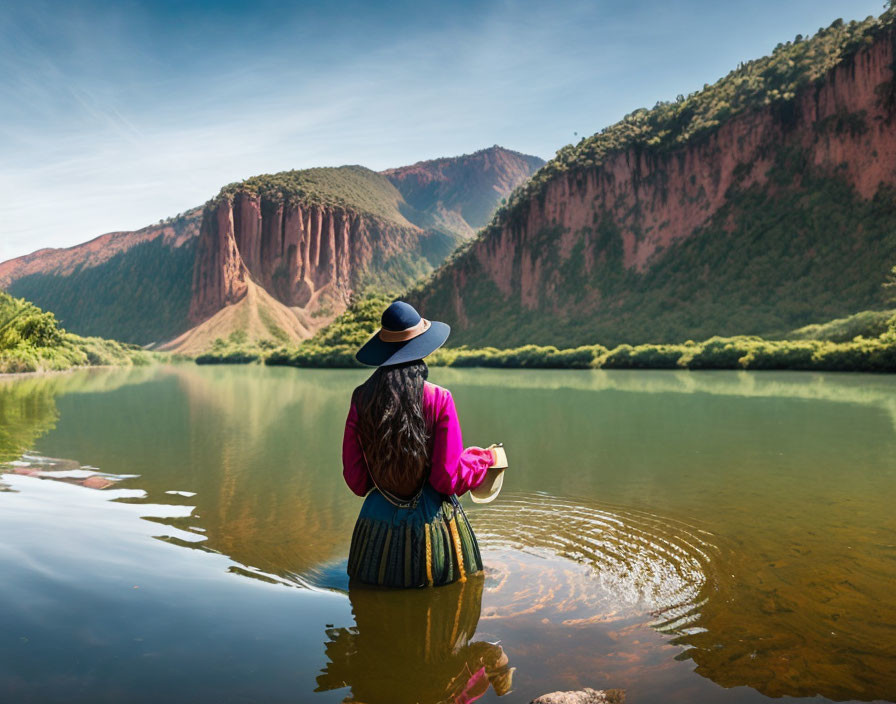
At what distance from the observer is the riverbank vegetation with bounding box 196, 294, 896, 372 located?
41625 mm

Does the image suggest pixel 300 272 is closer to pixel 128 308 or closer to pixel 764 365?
pixel 128 308

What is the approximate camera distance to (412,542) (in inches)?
203

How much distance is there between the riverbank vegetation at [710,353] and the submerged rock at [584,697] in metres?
41.9

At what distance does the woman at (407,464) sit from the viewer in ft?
16.1

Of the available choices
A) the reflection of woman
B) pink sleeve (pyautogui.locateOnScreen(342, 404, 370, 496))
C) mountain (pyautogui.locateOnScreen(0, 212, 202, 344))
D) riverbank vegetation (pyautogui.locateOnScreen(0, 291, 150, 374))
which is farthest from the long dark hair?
mountain (pyautogui.locateOnScreen(0, 212, 202, 344))

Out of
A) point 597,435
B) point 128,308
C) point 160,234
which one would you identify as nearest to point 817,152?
point 597,435

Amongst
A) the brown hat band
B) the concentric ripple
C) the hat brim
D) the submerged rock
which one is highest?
the brown hat band

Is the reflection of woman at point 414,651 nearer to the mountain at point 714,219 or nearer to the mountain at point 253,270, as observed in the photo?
the mountain at point 714,219

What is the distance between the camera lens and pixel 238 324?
14275cm

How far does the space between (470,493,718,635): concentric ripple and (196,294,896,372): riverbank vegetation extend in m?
37.9

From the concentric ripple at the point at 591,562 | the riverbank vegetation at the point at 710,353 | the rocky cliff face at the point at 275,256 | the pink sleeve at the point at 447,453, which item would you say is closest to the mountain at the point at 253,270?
the rocky cliff face at the point at 275,256

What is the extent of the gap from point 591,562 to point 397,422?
2.63 meters

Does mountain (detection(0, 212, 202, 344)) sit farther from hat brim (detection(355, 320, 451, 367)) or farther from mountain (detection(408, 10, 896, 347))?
hat brim (detection(355, 320, 451, 367))

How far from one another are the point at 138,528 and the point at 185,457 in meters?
6.32
